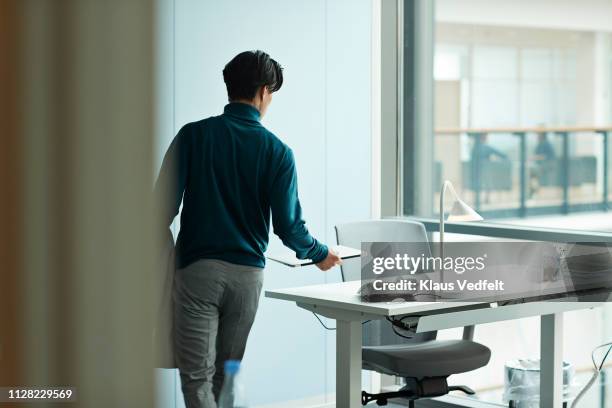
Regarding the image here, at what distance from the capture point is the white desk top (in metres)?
2.74

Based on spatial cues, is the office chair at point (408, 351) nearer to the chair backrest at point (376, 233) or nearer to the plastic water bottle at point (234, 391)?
the chair backrest at point (376, 233)

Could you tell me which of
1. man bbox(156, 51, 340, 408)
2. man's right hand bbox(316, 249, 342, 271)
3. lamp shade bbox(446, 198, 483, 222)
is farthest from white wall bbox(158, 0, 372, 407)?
lamp shade bbox(446, 198, 483, 222)

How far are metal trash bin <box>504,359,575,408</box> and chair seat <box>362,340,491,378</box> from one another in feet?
1.73

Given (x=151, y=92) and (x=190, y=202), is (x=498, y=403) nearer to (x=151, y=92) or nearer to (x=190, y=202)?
(x=190, y=202)

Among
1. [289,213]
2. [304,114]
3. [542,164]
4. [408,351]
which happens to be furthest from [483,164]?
[289,213]

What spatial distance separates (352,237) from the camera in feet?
12.4

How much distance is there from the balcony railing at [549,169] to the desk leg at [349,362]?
138 cm

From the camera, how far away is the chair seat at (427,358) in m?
3.21

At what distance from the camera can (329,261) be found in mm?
2914

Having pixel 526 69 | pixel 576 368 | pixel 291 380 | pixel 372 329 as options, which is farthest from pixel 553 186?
pixel 291 380

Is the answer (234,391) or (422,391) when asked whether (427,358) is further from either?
(234,391)

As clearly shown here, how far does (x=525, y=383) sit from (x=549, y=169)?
96 centimetres

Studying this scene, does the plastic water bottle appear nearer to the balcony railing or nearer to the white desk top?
the white desk top

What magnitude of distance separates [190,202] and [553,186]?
1.94 m
